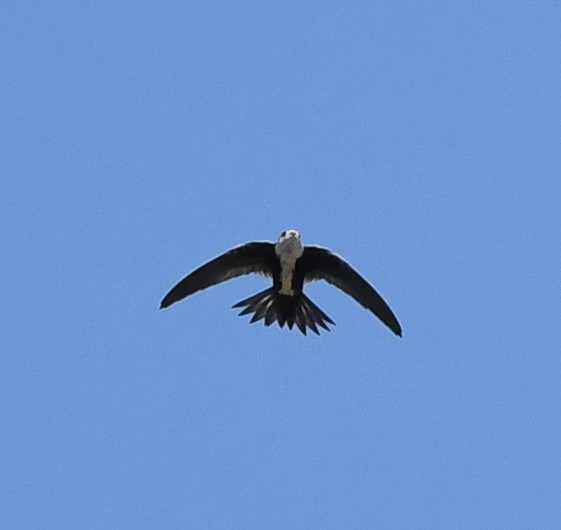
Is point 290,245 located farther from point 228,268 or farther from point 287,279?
point 228,268

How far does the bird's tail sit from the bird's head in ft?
1.52

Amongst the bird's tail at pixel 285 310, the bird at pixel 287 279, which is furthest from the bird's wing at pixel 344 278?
the bird's tail at pixel 285 310

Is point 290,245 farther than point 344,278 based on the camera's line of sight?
No

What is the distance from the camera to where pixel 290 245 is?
1446 cm

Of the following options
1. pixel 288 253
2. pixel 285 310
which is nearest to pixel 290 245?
pixel 288 253

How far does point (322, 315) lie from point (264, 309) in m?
0.62

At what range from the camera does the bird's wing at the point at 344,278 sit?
14758 millimetres

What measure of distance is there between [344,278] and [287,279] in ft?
2.19

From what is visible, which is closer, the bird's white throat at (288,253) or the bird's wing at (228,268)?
the bird's white throat at (288,253)

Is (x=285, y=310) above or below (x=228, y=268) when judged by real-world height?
below

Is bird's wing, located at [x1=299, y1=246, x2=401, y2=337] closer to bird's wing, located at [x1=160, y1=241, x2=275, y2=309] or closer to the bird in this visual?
the bird

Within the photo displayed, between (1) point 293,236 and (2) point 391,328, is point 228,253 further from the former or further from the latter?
(2) point 391,328

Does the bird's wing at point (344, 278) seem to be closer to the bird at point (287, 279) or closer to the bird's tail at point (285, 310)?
the bird at point (287, 279)

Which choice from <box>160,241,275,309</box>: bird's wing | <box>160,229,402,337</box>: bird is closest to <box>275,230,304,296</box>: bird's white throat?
<box>160,229,402,337</box>: bird
